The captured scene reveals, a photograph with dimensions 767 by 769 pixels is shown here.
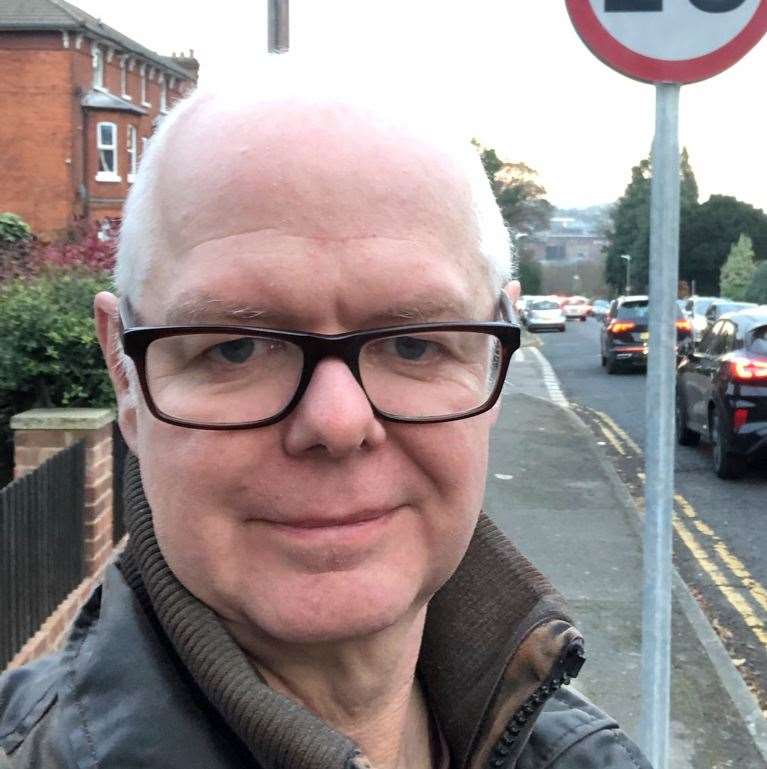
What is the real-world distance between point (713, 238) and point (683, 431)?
68314 mm

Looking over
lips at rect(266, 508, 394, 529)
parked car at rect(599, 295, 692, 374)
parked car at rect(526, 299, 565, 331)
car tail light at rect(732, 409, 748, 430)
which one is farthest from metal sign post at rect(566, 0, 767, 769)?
parked car at rect(526, 299, 565, 331)

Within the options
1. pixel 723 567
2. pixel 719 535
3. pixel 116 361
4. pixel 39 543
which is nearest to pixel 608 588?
pixel 723 567

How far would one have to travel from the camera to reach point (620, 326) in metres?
21.7

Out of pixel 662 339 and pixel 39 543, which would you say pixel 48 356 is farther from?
pixel 662 339

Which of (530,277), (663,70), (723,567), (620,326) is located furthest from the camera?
(530,277)

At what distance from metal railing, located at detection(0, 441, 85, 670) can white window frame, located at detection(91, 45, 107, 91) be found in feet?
109

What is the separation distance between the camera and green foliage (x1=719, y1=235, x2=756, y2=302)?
6475cm

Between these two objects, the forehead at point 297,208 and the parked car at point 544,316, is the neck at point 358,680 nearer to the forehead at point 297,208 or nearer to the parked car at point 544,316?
the forehead at point 297,208

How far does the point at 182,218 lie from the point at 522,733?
0.81 metres

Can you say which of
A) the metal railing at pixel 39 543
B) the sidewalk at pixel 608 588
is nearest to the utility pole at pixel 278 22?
the metal railing at pixel 39 543

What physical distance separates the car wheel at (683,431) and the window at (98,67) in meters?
28.7

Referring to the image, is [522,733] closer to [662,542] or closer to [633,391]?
[662,542]

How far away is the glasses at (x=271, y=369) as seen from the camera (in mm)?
1203

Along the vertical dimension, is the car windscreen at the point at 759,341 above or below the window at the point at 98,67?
below
